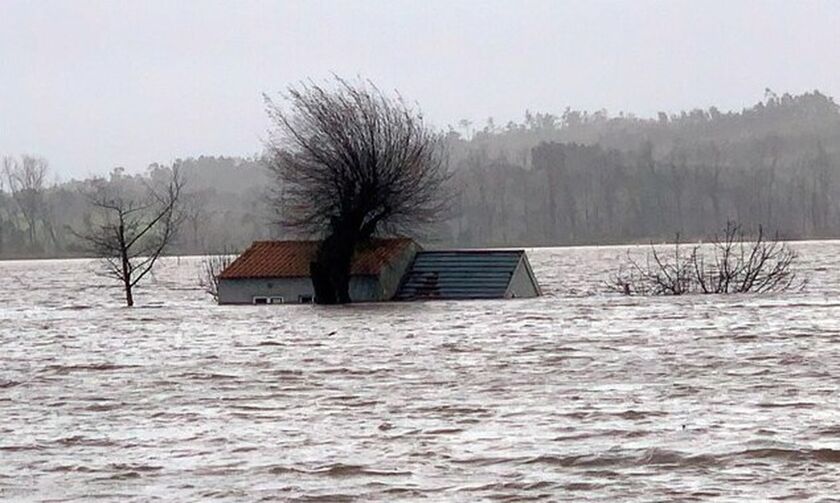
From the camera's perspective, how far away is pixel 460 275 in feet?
158

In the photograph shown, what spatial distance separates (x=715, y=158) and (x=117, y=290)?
122882 millimetres

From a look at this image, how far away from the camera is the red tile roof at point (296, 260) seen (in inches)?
1880

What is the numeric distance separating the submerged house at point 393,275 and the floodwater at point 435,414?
17.4 m

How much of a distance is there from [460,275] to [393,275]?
2.26m

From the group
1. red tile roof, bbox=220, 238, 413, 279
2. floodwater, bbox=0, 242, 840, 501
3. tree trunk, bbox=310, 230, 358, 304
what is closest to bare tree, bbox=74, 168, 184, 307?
red tile roof, bbox=220, 238, 413, 279

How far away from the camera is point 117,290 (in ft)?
255

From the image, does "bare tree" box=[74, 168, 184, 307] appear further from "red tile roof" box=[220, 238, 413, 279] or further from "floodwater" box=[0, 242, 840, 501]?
"floodwater" box=[0, 242, 840, 501]

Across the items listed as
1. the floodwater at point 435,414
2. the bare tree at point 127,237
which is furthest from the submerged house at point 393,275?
the floodwater at point 435,414

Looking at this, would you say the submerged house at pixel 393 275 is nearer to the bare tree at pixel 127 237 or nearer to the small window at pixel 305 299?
the small window at pixel 305 299

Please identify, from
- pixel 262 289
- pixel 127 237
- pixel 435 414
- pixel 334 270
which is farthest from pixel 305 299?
pixel 435 414

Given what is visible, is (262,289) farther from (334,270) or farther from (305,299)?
(334,270)

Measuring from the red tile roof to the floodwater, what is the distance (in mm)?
17884

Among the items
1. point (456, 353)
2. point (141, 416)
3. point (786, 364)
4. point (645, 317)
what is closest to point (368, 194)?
point (645, 317)

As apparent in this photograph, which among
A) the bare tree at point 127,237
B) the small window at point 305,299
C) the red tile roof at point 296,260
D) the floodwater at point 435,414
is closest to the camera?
the floodwater at point 435,414
